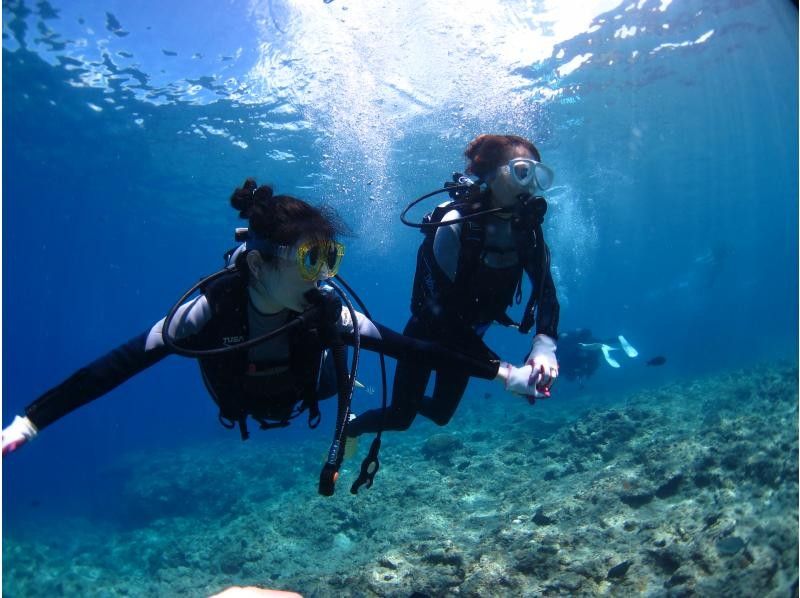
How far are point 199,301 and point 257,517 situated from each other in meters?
10.3

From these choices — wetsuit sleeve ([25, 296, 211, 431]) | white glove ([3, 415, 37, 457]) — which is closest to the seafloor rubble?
wetsuit sleeve ([25, 296, 211, 431])

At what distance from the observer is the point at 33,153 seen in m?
22.7

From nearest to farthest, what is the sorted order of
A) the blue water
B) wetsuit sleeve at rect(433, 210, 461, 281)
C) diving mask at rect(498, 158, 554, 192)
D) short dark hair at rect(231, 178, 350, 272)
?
short dark hair at rect(231, 178, 350, 272), diving mask at rect(498, 158, 554, 192), wetsuit sleeve at rect(433, 210, 461, 281), the blue water

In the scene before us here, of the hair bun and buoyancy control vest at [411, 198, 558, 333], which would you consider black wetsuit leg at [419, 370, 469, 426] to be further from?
the hair bun

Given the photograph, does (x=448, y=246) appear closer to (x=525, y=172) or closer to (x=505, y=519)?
(x=525, y=172)

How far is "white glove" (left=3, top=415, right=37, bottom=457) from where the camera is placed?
104 inches

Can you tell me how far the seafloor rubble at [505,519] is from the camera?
4.91 meters

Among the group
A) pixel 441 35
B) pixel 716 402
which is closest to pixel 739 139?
pixel 716 402

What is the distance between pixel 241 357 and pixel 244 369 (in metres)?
0.10

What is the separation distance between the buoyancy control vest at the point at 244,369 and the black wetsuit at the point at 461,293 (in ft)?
3.87

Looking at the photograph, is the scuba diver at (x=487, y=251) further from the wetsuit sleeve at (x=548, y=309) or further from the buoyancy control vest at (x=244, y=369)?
the buoyancy control vest at (x=244, y=369)

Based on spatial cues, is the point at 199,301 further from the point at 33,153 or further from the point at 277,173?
the point at 33,153

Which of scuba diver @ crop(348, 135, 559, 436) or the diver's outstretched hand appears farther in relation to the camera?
scuba diver @ crop(348, 135, 559, 436)

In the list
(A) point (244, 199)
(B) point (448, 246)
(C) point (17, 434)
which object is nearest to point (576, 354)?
(B) point (448, 246)
